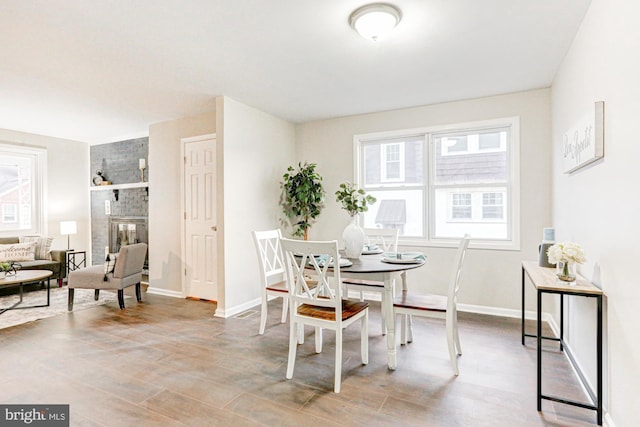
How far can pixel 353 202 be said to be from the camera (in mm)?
2969

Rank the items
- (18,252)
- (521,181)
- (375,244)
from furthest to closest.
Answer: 1. (18,252)
2. (375,244)
3. (521,181)

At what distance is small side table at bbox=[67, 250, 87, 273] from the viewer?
5.59m

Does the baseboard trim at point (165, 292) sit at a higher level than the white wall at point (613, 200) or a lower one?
lower

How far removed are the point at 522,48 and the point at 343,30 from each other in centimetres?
150

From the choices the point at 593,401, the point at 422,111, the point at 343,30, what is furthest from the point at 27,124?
the point at 593,401

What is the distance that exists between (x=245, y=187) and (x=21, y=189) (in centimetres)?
425

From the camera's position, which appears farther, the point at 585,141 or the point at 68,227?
the point at 68,227

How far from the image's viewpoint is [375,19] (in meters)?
2.14

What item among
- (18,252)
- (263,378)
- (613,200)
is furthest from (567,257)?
(18,252)

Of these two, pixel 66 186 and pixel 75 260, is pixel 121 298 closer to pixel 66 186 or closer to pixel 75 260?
pixel 75 260

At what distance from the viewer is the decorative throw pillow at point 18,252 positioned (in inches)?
186

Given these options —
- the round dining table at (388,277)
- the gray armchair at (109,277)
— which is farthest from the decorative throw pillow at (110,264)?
the round dining table at (388,277)

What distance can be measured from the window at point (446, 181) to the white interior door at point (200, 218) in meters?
2.03

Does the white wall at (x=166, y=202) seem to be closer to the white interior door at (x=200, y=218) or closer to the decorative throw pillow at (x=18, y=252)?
the white interior door at (x=200, y=218)
